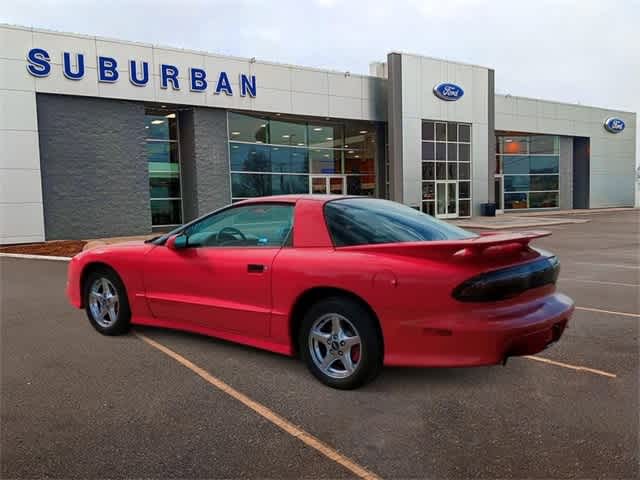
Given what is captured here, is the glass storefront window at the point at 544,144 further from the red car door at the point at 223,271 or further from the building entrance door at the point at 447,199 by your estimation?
the red car door at the point at 223,271

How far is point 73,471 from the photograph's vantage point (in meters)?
2.77

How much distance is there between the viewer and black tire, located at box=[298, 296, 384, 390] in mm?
3639

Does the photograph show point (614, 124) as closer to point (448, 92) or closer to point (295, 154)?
point (448, 92)

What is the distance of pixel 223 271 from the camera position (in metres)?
4.45

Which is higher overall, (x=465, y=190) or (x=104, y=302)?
(x=465, y=190)

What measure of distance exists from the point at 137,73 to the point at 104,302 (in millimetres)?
16122

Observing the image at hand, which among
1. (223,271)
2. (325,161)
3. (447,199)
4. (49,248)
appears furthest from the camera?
(447,199)

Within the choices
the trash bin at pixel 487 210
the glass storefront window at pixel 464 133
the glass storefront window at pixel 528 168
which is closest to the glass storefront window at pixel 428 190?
the glass storefront window at pixel 464 133

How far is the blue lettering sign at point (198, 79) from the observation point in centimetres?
2053

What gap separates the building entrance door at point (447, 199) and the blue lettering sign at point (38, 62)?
761 inches

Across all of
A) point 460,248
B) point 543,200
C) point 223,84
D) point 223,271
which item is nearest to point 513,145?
point 543,200

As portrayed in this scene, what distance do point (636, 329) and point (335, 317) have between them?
366 centimetres

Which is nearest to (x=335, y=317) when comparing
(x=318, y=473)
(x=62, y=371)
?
(x=318, y=473)

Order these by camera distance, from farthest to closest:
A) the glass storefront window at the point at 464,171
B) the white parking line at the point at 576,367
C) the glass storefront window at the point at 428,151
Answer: the glass storefront window at the point at 464,171
the glass storefront window at the point at 428,151
the white parking line at the point at 576,367
